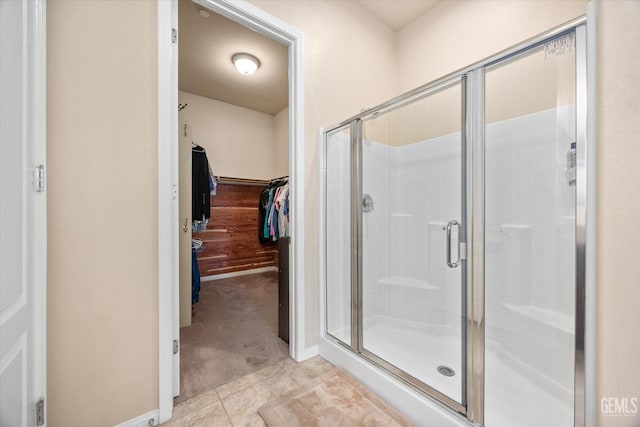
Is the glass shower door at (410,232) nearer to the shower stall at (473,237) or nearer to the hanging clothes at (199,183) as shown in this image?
the shower stall at (473,237)

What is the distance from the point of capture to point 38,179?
0.93 m

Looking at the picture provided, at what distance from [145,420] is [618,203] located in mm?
1953

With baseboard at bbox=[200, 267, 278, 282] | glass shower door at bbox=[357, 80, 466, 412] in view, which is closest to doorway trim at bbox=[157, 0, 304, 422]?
glass shower door at bbox=[357, 80, 466, 412]

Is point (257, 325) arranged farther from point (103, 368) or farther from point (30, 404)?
point (30, 404)

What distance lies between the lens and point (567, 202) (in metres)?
1.35

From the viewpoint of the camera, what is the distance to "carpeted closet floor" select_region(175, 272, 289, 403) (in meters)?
1.58

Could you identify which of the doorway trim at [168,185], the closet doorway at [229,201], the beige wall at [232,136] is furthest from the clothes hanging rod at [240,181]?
the doorway trim at [168,185]

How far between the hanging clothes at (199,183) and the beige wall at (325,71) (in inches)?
61.3

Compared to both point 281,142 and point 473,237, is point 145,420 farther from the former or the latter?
point 281,142

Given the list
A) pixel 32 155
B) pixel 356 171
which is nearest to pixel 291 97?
pixel 356 171

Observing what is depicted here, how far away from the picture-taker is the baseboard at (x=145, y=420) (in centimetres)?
117

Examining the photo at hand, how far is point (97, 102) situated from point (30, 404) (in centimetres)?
120

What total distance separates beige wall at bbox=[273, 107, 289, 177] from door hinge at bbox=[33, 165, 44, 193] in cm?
339

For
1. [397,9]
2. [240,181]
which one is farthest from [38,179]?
[240,181]
